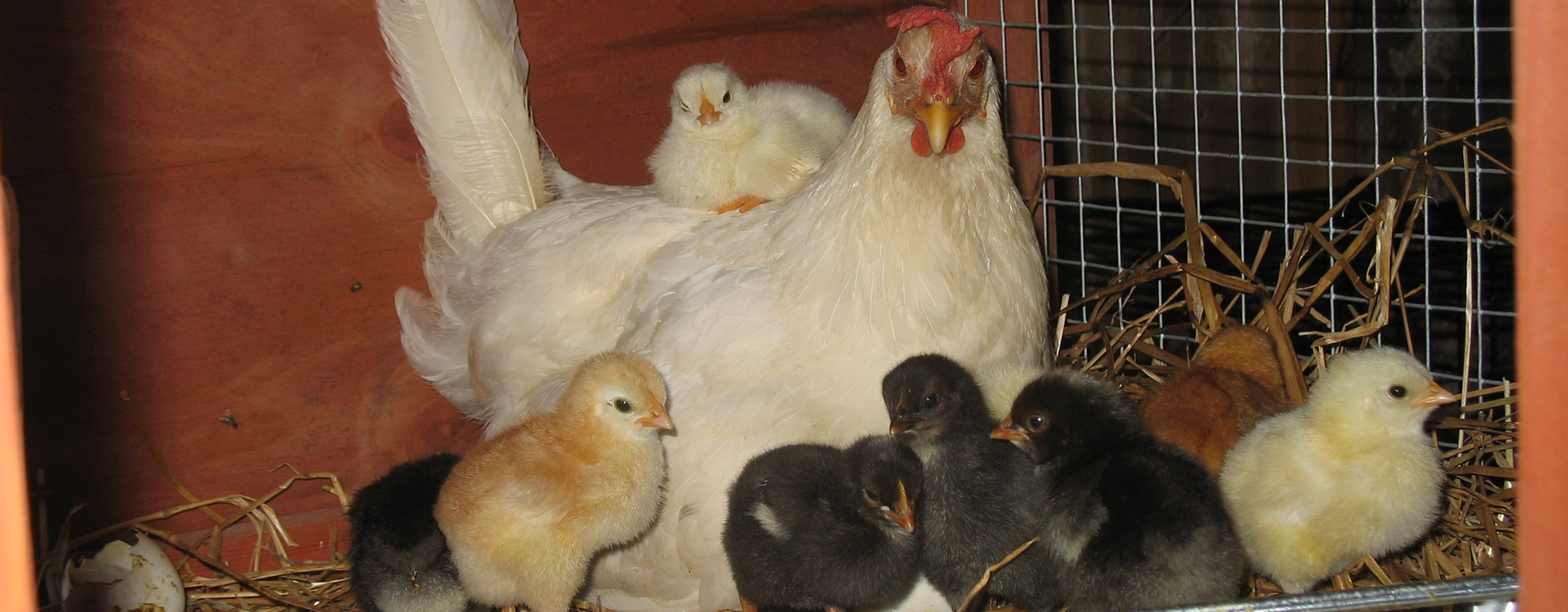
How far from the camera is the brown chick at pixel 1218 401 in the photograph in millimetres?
1964

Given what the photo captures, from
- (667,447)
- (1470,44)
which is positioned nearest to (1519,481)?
(667,447)

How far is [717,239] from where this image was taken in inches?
83.5

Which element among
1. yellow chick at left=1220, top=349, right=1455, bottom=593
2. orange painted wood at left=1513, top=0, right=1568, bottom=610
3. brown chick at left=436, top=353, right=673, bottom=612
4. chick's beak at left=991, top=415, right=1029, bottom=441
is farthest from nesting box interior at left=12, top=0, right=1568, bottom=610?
orange painted wood at left=1513, top=0, right=1568, bottom=610

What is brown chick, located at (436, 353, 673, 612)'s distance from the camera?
1689 millimetres

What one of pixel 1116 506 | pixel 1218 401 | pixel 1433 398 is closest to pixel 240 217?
pixel 1116 506

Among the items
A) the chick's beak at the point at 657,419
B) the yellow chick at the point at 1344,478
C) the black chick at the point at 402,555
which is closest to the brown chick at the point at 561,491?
the chick's beak at the point at 657,419

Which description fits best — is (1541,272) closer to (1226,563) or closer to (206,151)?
(1226,563)

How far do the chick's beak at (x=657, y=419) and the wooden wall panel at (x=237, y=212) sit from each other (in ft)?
3.38

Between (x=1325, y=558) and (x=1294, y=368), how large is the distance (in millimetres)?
629

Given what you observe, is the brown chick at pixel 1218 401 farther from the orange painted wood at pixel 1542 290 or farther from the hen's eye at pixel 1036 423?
the orange painted wood at pixel 1542 290

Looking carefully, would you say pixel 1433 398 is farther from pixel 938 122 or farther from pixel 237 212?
pixel 237 212

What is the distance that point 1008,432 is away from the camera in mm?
1771

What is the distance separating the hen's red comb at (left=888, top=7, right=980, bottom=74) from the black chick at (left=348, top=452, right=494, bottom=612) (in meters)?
1.22

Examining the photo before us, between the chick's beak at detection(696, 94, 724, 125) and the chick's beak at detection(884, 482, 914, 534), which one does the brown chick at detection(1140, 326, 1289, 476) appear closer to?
the chick's beak at detection(884, 482, 914, 534)
